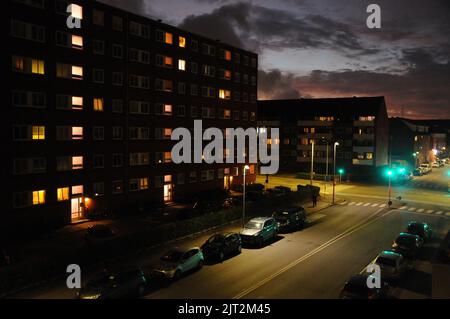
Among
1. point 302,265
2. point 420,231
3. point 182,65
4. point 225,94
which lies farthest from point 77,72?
point 420,231

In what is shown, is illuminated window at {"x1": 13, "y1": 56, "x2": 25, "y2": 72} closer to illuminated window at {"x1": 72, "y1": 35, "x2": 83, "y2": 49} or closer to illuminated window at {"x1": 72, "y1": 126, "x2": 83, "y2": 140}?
illuminated window at {"x1": 72, "y1": 35, "x2": 83, "y2": 49}

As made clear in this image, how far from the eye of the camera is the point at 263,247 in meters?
30.8

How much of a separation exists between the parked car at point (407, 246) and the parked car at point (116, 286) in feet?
56.2

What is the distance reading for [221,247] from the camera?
2702cm

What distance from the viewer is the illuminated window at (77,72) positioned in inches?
1578

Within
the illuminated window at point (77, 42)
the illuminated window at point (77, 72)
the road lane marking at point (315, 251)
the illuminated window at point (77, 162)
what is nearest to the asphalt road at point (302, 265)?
the road lane marking at point (315, 251)

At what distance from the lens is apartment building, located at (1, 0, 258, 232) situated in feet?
117

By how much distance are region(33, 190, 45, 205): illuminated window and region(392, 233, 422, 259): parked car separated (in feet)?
97.0

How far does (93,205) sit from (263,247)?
19.9 m

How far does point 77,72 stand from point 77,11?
5.84 metres

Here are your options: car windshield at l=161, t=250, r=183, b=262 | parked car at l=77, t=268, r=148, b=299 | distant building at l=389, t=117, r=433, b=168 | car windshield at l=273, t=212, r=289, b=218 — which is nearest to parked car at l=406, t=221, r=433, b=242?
car windshield at l=273, t=212, r=289, b=218

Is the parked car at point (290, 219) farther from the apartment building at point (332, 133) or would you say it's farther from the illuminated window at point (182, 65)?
the apartment building at point (332, 133)
